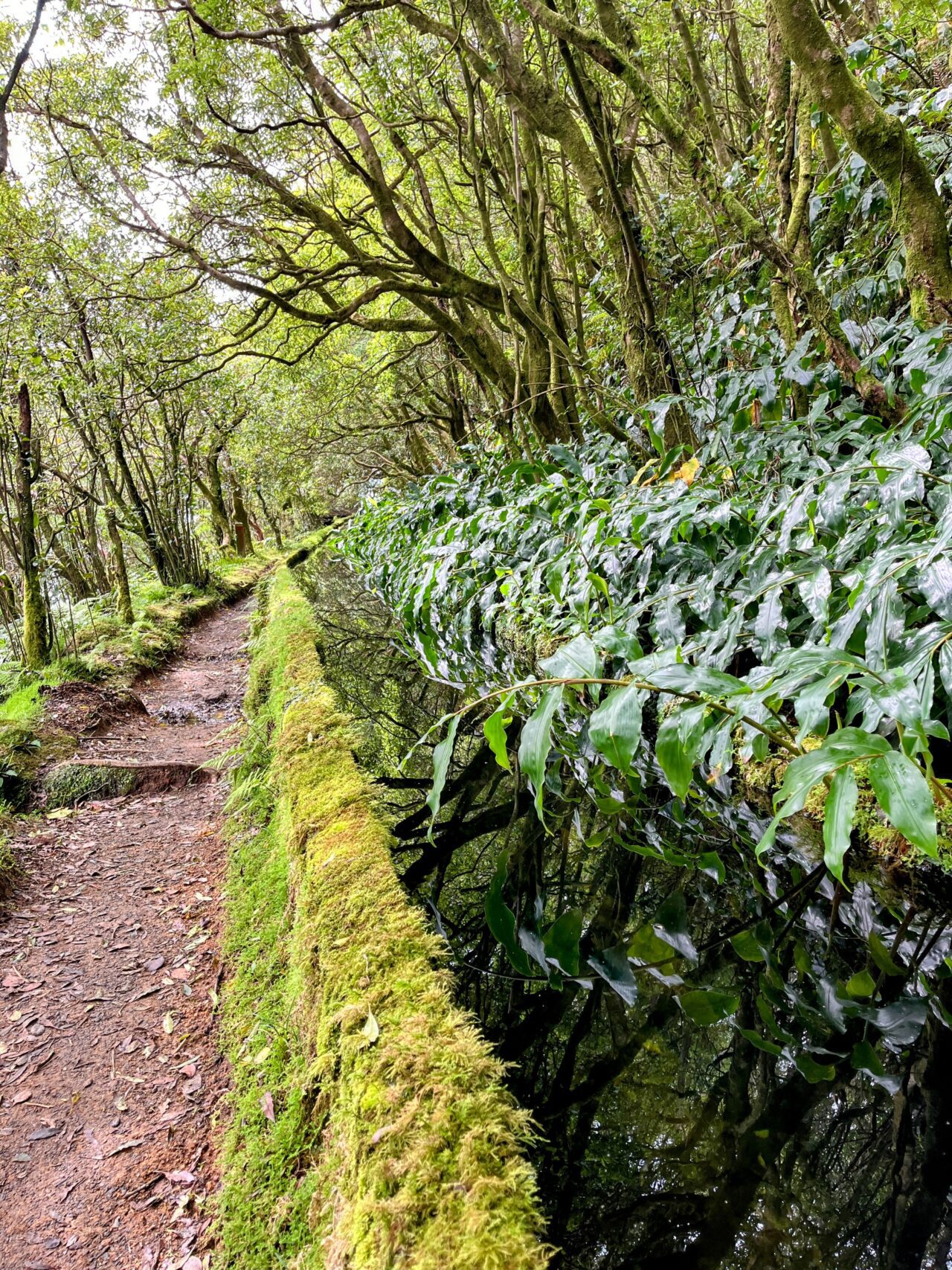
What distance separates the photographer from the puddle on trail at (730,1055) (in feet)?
4.91

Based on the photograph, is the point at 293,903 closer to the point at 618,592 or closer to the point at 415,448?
the point at 618,592

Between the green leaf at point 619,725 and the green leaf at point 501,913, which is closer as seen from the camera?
the green leaf at point 619,725

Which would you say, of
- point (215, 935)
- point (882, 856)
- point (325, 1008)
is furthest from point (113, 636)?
point (882, 856)

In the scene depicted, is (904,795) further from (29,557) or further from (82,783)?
(29,557)

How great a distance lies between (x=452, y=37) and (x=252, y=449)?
34.1 ft

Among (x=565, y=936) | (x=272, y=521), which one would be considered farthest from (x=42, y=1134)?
(x=272, y=521)

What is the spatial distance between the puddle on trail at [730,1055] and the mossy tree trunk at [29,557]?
580 cm

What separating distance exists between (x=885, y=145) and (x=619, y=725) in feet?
9.27

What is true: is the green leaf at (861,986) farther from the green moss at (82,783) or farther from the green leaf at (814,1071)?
the green moss at (82,783)

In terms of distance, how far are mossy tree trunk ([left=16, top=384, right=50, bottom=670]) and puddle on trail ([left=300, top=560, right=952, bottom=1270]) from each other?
5.80m

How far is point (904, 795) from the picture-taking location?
2.81 feet

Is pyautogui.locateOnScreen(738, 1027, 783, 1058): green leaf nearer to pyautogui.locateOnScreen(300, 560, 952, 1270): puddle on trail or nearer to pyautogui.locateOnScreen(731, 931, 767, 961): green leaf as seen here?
pyautogui.locateOnScreen(300, 560, 952, 1270): puddle on trail

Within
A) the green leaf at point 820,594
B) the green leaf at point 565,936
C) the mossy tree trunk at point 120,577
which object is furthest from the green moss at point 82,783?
the mossy tree trunk at point 120,577

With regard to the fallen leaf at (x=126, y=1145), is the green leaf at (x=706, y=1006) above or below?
above
